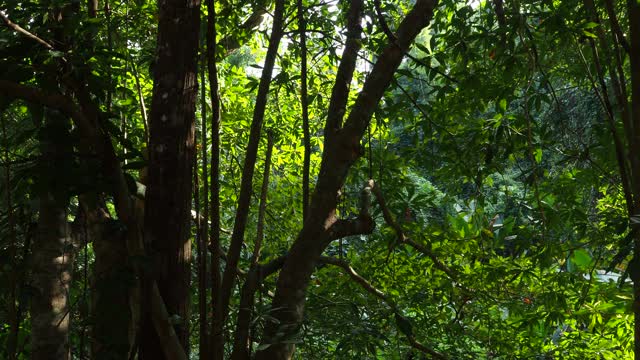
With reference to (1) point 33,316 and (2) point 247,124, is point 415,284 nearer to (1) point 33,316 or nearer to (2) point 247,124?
(2) point 247,124

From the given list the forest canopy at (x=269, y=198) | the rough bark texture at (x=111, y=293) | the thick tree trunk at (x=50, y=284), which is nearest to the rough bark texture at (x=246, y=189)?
the forest canopy at (x=269, y=198)

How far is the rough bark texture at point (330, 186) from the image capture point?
1.58m

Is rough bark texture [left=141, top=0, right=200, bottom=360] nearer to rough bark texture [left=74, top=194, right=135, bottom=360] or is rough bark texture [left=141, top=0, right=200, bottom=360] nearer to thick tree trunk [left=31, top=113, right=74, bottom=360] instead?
rough bark texture [left=74, top=194, right=135, bottom=360]

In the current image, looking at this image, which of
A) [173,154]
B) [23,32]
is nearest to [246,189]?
[173,154]

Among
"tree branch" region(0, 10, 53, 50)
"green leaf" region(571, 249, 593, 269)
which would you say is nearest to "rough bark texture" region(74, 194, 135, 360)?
"tree branch" region(0, 10, 53, 50)

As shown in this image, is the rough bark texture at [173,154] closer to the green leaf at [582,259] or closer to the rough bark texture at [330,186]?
the rough bark texture at [330,186]

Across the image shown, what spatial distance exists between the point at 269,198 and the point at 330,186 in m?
1.75

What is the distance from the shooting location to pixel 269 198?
3.35 metres

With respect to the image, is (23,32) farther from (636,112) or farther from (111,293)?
(636,112)

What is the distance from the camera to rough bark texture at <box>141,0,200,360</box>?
1304mm

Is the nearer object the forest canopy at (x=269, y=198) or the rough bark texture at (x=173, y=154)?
the forest canopy at (x=269, y=198)

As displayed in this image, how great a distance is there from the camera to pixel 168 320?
3.94 feet

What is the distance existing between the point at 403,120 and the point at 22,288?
161cm

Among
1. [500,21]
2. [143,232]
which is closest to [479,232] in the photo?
[500,21]
